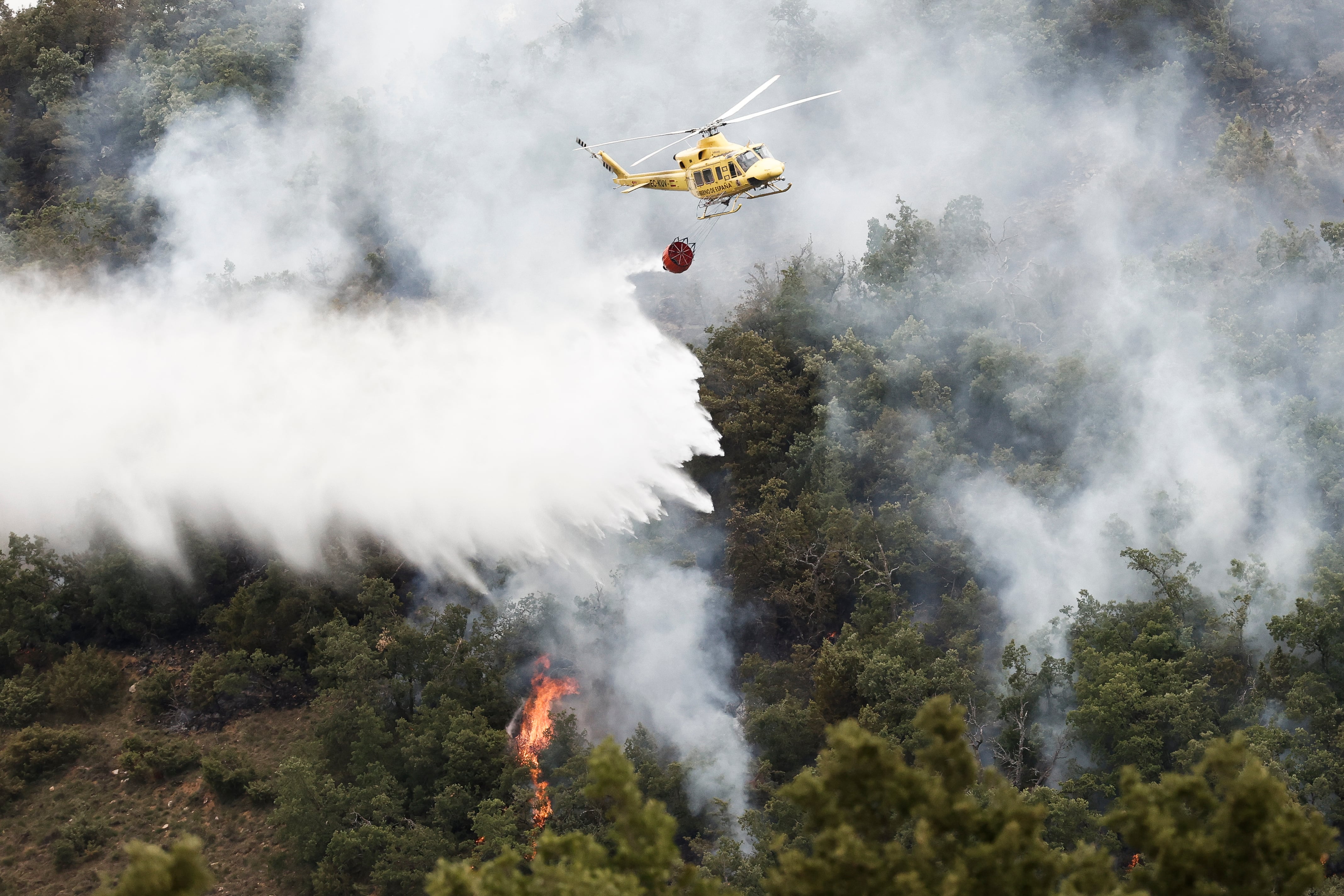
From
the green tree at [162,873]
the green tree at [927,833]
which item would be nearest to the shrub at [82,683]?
the green tree at [162,873]

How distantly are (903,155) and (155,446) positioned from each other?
39459 mm

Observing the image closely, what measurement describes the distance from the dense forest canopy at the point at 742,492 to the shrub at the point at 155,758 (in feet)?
0.65

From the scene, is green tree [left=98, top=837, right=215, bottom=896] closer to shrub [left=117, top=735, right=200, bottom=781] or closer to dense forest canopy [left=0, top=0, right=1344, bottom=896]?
dense forest canopy [left=0, top=0, right=1344, bottom=896]

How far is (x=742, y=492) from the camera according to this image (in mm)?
48594

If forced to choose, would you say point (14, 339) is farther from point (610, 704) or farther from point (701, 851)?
point (701, 851)

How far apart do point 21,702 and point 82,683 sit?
2.19 metres

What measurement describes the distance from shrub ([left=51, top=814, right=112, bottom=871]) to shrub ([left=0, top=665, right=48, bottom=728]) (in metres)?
6.07

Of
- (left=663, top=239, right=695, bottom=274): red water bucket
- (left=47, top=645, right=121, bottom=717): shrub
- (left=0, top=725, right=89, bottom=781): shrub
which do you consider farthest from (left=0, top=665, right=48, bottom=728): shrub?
(left=663, top=239, right=695, bottom=274): red water bucket

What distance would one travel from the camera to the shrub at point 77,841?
40656mm

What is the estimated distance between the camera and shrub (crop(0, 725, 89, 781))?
4378 centimetres

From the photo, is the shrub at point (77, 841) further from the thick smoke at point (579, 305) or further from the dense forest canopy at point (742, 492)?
the thick smoke at point (579, 305)

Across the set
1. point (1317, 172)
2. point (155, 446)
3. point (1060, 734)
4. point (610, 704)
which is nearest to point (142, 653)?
point (155, 446)

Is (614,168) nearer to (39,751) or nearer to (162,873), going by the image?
(39,751)

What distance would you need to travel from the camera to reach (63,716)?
46875mm
